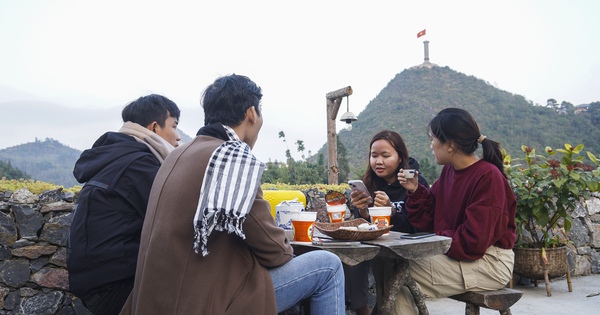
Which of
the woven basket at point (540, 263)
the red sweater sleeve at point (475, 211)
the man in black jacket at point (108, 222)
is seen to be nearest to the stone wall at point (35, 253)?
the man in black jacket at point (108, 222)

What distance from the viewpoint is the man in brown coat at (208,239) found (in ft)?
5.00

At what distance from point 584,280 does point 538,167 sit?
148 centimetres

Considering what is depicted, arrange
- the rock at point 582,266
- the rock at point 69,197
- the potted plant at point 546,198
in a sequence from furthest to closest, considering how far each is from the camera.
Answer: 1. the rock at point 582,266
2. the potted plant at point 546,198
3. the rock at point 69,197

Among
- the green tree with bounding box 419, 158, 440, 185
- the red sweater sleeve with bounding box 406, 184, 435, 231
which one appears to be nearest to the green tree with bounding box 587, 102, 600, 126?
the green tree with bounding box 419, 158, 440, 185

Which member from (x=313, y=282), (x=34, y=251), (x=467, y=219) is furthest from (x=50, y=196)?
A: (x=467, y=219)

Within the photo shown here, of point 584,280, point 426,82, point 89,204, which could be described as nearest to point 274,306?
point 89,204

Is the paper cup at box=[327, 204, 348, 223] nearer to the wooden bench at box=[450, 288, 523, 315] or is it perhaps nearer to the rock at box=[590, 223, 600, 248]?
the wooden bench at box=[450, 288, 523, 315]

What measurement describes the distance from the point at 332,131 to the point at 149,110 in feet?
23.0

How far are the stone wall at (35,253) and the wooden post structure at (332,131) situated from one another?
236 inches

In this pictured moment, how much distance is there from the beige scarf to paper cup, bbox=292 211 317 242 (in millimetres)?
679

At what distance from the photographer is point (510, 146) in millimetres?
32344

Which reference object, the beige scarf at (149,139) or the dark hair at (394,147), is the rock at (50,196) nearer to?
the beige scarf at (149,139)

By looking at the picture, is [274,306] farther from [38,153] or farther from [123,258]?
[38,153]

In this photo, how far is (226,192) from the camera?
1534mm
